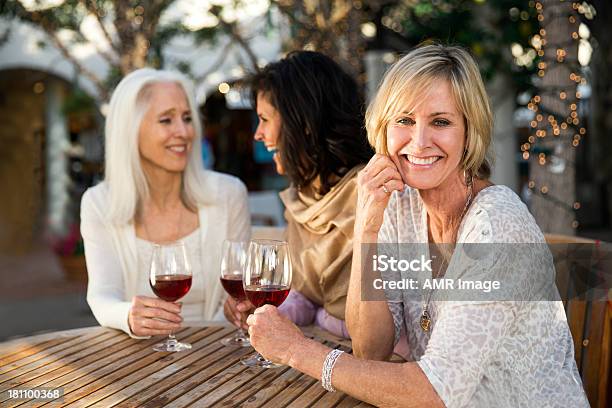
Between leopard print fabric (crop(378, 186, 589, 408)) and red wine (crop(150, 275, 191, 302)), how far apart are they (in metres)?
0.69

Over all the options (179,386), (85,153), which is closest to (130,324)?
(179,386)

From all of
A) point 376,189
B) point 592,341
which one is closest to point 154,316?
point 376,189

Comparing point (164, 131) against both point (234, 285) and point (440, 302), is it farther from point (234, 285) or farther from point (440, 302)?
point (440, 302)

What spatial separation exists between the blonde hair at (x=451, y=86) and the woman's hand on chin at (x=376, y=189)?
0.42 ft

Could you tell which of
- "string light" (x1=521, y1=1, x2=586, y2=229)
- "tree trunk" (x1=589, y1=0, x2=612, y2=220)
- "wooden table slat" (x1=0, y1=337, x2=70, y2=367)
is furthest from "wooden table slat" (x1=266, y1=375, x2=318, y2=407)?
"tree trunk" (x1=589, y1=0, x2=612, y2=220)

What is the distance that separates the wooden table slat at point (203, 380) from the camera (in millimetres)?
1697

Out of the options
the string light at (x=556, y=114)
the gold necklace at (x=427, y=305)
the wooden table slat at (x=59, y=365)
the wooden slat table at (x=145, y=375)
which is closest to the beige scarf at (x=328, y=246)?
the wooden slat table at (x=145, y=375)

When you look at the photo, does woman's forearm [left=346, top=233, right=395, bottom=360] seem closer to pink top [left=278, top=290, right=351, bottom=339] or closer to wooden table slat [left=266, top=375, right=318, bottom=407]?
wooden table slat [left=266, top=375, right=318, bottom=407]

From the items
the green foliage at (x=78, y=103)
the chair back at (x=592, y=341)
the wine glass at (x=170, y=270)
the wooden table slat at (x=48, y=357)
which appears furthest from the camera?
Result: the green foliage at (x=78, y=103)

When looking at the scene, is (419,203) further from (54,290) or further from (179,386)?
(54,290)

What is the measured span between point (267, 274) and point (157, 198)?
4.55 ft

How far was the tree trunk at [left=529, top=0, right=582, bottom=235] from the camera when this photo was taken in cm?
377

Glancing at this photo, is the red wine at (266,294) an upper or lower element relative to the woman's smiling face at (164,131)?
lower

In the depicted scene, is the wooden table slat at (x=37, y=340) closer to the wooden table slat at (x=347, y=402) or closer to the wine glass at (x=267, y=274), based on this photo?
the wine glass at (x=267, y=274)
